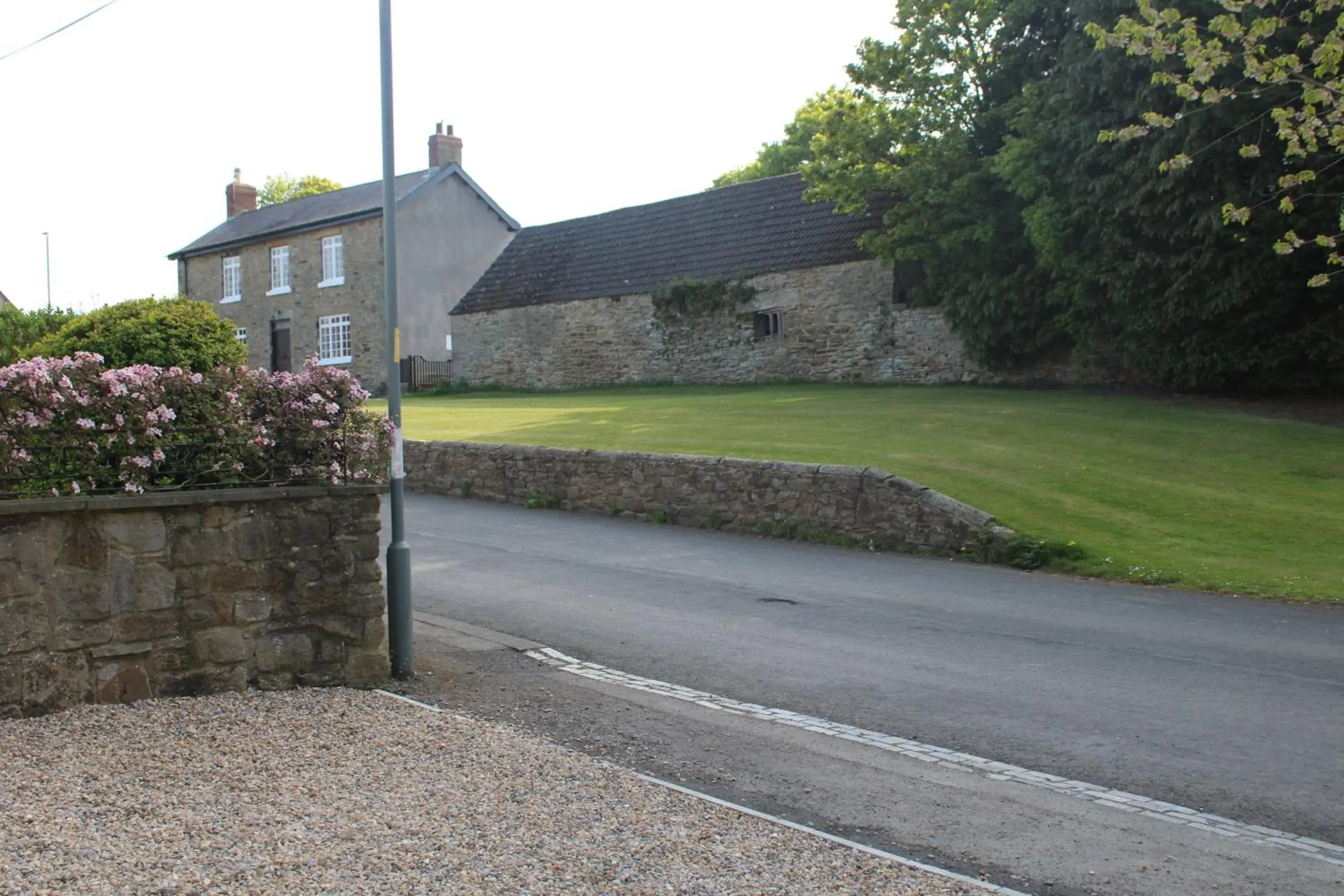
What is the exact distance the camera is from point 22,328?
668 inches

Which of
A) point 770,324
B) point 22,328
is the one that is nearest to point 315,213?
point 770,324

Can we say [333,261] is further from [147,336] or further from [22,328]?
[147,336]

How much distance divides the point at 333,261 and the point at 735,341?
62.6ft

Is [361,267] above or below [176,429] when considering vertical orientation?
above

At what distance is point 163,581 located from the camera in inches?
278

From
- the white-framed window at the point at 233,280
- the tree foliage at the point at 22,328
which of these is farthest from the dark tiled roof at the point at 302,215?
the tree foliage at the point at 22,328

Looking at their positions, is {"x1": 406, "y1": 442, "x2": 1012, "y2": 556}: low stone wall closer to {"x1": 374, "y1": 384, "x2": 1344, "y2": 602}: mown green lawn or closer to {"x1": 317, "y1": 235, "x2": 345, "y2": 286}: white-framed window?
{"x1": 374, "y1": 384, "x2": 1344, "y2": 602}: mown green lawn

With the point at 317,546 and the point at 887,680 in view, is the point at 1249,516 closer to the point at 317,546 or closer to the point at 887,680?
the point at 887,680

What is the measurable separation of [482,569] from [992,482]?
274 inches

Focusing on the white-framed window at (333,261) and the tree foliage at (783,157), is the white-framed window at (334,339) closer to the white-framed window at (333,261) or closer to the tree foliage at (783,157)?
the white-framed window at (333,261)

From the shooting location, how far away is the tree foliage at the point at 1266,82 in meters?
12.5

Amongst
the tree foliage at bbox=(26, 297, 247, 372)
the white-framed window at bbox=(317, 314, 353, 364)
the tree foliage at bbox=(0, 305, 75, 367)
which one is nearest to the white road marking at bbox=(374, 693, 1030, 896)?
the tree foliage at bbox=(26, 297, 247, 372)

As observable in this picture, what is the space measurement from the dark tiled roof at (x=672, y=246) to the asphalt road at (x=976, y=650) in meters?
19.2

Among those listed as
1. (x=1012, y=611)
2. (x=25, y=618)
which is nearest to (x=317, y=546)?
(x=25, y=618)
